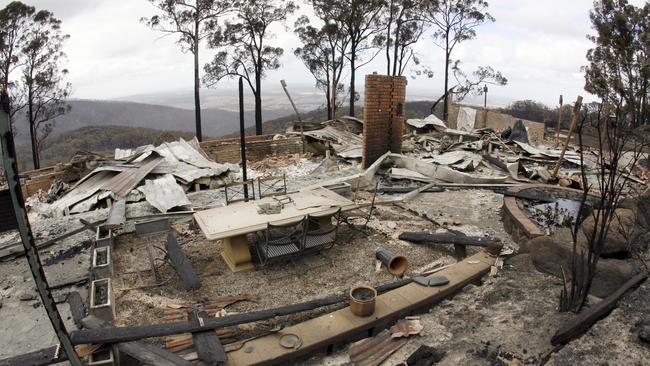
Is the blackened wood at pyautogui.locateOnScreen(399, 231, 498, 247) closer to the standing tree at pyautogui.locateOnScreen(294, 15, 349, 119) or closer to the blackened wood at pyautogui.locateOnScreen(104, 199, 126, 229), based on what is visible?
the blackened wood at pyautogui.locateOnScreen(104, 199, 126, 229)

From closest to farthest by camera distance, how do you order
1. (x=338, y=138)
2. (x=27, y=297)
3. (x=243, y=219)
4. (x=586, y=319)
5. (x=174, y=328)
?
(x=586, y=319) → (x=174, y=328) → (x=27, y=297) → (x=243, y=219) → (x=338, y=138)

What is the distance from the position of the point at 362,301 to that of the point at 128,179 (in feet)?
22.5

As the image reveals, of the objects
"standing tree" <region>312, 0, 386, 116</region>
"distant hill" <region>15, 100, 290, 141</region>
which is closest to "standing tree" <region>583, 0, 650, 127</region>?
"standing tree" <region>312, 0, 386, 116</region>

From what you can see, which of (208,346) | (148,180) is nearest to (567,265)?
(208,346)

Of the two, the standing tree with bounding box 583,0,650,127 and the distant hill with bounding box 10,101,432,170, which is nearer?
the standing tree with bounding box 583,0,650,127

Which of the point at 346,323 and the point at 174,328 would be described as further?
the point at 346,323

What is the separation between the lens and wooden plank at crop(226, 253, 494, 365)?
3.48 metres

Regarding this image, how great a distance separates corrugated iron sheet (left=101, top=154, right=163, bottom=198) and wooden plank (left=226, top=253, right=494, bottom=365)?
233 inches

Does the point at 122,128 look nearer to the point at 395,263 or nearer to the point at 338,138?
the point at 338,138

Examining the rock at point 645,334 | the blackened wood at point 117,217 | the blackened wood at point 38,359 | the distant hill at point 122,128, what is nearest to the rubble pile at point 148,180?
the blackened wood at point 117,217

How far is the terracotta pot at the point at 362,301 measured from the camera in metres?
3.92

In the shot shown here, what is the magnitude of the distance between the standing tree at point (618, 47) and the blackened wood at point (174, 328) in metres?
22.6

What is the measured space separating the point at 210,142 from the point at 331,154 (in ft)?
15.5

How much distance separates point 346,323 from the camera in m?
3.88
